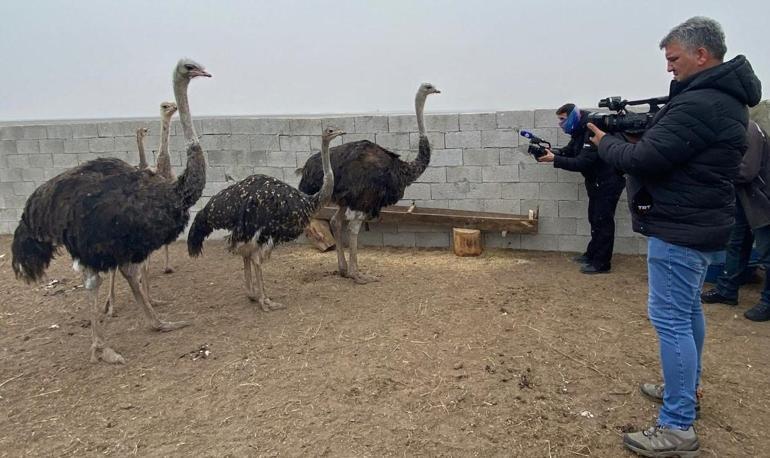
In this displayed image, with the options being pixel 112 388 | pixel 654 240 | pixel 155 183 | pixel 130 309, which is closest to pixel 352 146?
pixel 155 183

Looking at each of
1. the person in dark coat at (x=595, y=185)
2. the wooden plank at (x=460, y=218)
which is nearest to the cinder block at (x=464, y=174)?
the wooden plank at (x=460, y=218)

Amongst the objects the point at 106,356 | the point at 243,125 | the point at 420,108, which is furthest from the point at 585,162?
the point at 106,356

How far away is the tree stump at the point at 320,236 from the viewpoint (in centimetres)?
736

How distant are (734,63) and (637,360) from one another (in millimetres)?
2173

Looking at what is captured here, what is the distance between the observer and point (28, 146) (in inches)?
332

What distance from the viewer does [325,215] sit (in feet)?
24.5

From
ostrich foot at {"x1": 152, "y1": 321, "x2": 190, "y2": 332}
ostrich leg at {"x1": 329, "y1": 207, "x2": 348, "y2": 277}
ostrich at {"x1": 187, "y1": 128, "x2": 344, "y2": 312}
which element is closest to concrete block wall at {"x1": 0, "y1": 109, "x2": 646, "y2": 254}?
ostrich leg at {"x1": 329, "y1": 207, "x2": 348, "y2": 277}

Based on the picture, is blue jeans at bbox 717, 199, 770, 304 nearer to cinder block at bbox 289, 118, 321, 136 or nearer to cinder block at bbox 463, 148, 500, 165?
cinder block at bbox 463, 148, 500, 165

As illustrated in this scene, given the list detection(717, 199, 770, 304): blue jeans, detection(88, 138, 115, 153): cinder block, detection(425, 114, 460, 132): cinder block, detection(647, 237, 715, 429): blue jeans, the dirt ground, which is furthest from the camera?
detection(88, 138, 115, 153): cinder block

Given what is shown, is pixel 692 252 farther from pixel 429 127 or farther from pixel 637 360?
pixel 429 127

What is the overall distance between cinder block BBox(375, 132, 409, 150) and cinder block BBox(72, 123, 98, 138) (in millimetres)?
4190

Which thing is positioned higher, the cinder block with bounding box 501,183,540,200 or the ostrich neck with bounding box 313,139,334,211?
the ostrich neck with bounding box 313,139,334,211

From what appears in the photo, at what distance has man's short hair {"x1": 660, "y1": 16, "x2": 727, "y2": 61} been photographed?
8.07 feet

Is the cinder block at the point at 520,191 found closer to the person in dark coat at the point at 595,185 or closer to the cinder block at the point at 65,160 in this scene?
the person in dark coat at the point at 595,185
